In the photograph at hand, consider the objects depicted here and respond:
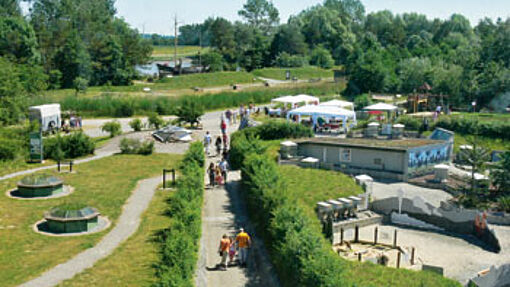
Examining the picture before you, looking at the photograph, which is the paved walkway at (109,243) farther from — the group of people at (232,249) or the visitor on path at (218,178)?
the group of people at (232,249)

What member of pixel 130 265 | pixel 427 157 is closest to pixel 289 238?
pixel 130 265

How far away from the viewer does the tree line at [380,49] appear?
2405 inches

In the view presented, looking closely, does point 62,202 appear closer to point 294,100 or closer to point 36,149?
point 36,149

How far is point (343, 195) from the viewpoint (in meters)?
28.1

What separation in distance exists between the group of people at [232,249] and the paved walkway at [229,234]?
0.28 m

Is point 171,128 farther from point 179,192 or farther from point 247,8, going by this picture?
point 247,8

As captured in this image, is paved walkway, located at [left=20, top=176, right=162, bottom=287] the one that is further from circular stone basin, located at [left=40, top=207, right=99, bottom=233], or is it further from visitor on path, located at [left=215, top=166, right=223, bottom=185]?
visitor on path, located at [left=215, top=166, right=223, bottom=185]

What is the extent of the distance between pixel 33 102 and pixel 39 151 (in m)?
20.8

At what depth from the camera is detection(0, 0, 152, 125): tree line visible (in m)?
78.6

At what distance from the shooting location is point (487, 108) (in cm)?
5878

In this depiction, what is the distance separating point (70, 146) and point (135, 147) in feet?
13.5

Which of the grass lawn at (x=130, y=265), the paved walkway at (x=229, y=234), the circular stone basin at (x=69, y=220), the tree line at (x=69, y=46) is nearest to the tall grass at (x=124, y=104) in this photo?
the tree line at (x=69, y=46)

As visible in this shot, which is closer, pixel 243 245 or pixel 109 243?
pixel 243 245

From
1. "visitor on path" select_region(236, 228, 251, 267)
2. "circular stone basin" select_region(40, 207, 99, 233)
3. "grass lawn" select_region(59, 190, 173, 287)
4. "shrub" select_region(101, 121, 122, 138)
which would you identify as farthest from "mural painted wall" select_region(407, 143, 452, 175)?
"shrub" select_region(101, 121, 122, 138)
